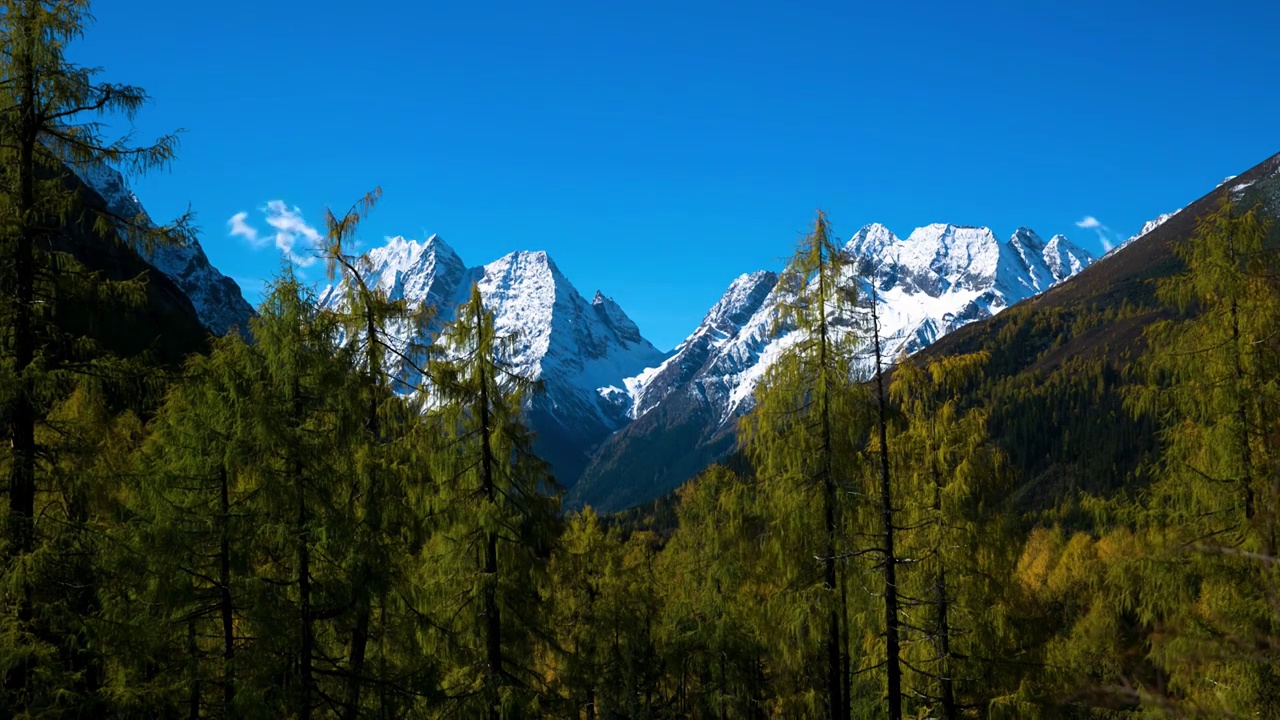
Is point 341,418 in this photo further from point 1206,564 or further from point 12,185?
point 1206,564

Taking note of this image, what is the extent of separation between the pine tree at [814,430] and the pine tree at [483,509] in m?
4.89

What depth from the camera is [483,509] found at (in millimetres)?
14875

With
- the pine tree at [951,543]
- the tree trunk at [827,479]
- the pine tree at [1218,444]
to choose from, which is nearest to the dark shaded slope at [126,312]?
the tree trunk at [827,479]

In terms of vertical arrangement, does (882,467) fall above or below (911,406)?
below

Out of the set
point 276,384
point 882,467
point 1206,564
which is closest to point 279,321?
point 276,384

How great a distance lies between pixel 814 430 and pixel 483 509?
640 cm

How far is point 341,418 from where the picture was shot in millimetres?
12641

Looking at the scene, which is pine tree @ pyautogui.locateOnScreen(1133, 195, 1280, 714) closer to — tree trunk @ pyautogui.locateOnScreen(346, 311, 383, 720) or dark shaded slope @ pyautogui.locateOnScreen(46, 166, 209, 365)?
tree trunk @ pyautogui.locateOnScreen(346, 311, 383, 720)

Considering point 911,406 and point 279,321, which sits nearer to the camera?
point 279,321

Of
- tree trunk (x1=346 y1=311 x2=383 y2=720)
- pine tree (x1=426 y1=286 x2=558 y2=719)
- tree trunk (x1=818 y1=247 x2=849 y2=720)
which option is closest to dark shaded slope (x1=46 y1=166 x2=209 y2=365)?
tree trunk (x1=346 y1=311 x2=383 y2=720)

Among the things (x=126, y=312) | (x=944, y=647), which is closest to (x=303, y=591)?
(x=126, y=312)

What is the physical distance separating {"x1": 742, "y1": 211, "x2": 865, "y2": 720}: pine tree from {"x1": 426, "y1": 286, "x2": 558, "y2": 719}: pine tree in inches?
192

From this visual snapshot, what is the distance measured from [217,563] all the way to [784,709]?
2468 cm

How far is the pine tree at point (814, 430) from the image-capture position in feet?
44.8
